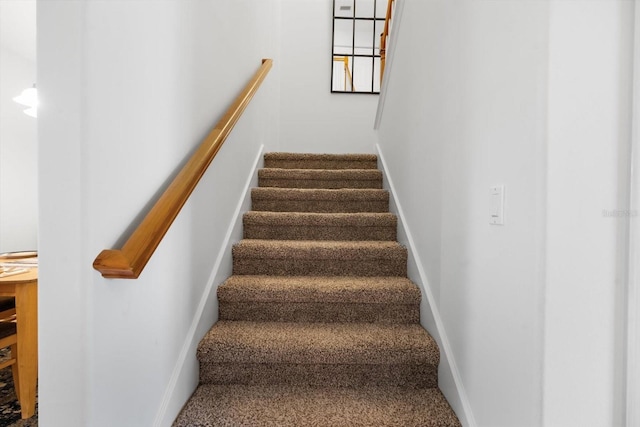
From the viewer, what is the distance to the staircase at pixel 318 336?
4.09 feet

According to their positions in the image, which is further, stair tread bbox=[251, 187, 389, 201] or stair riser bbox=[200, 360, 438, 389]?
stair tread bbox=[251, 187, 389, 201]

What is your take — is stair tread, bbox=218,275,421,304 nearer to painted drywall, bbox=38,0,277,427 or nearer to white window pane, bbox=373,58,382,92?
painted drywall, bbox=38,0,277,427

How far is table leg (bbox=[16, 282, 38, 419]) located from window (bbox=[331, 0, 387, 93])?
10.9ft

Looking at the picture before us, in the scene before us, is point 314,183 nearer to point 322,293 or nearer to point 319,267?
point 319,267

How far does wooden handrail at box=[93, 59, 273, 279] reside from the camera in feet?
2.57

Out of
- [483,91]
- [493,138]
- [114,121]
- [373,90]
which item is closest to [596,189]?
[493,138]

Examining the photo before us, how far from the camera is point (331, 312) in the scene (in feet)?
5.38

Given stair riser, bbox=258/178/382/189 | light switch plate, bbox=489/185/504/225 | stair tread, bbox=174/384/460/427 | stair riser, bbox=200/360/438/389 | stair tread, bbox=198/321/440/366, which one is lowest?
stair tread, bbox=174/384/460/427

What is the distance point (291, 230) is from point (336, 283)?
0.59 m

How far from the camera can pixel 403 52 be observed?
203 cm

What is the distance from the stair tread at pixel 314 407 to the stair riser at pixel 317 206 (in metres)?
1.27

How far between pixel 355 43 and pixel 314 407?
389cm

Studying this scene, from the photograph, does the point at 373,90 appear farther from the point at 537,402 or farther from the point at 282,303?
the point at 537,402

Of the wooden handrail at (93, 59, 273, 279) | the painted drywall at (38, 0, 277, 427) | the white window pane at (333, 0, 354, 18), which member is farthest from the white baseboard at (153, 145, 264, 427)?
the white window pane at (333, 0, 354, 18)
